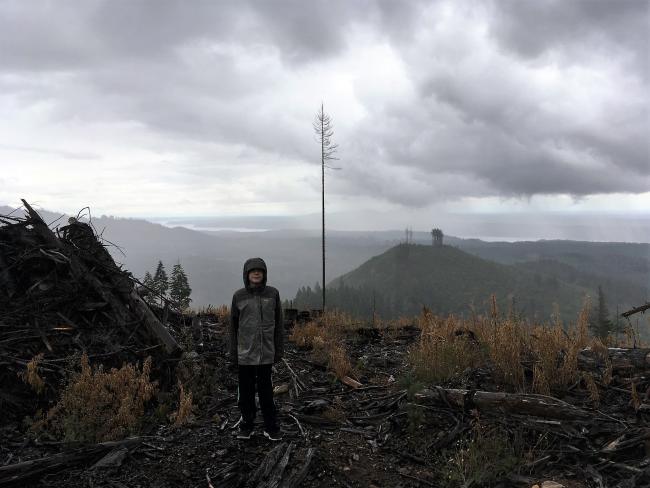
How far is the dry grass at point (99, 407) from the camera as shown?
502 cm

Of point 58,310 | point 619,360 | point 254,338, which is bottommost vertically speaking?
point 619,360

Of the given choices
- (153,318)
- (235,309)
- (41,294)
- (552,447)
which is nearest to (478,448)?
(552,447)

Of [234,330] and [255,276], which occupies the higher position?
[255,276]

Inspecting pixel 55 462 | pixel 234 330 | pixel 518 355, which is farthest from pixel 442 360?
pixel 55 462

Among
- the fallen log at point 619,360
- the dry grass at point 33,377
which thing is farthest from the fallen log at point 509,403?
the dry grass at point 33,377

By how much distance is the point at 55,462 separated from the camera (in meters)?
4.41

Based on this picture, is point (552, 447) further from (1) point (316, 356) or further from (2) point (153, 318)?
(2) point (153, 318)

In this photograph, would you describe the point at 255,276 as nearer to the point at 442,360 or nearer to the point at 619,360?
the point at 442,360

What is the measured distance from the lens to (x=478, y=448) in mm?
→ 4422

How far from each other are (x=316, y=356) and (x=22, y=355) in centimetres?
503

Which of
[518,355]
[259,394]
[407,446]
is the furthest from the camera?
[518,355]

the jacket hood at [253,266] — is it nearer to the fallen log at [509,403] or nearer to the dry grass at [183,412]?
the dry grass at [183,412]

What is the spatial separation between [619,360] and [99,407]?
23.9 feet

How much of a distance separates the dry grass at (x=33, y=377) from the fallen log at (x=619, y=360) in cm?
771
